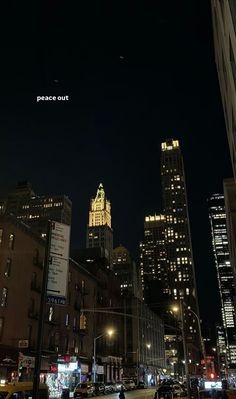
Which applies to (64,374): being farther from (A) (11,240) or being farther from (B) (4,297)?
(A) (11,240)

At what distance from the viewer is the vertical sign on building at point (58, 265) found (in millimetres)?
11328

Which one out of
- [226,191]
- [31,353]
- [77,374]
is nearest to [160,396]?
[31,353]

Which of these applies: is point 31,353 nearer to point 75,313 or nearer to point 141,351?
point 75,313

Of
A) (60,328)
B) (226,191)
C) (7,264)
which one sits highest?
(226,191)

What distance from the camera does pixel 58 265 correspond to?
1164cm

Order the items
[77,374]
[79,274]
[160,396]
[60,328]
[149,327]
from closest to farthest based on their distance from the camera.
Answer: [160,396]
[60,328]
[77,374]
[79,274]
[149,327]

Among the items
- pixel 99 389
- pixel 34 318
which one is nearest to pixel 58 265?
pixel 34 318

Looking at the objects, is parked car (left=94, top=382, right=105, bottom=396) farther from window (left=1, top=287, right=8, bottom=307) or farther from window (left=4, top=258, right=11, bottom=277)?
window (left=4, top=258, right=11, bottom=277)

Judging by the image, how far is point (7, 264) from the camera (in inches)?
1833

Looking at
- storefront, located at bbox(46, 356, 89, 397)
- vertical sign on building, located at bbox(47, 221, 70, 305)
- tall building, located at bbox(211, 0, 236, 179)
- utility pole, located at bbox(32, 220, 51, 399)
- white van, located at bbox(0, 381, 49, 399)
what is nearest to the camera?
utility pole, located at bbox(32, 220, 51, 399)

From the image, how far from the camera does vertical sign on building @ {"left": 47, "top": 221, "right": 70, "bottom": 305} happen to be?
11.3m

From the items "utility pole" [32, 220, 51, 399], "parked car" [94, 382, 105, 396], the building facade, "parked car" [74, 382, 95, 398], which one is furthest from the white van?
"parked car" [94, 382, 105, 396]

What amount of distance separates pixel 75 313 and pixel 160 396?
101 feet

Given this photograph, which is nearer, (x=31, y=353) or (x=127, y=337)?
(x=31, y=353)
